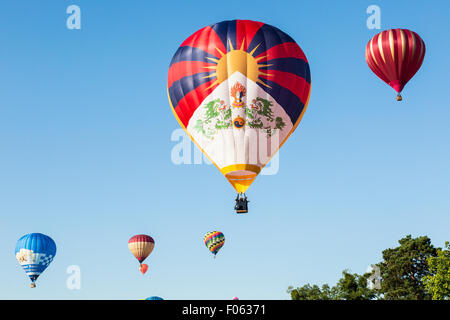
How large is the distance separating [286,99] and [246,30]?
3869 millimetres

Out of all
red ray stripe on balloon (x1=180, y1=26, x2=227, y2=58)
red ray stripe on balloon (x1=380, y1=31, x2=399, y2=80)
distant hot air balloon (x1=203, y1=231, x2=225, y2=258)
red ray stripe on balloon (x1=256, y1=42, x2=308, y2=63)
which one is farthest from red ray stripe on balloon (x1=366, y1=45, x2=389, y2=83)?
distant hot air balloon (x1=203, y1=231, x2=225, y2=258)

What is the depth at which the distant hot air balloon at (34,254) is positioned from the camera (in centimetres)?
5991

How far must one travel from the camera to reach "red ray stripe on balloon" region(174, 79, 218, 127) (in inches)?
1487

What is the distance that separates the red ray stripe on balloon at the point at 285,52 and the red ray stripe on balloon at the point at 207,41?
202 cm

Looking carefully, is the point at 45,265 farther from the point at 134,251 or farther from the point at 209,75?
the point at 209,75

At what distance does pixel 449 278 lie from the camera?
2158 inches

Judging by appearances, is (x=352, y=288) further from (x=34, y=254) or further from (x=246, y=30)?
(x=246, y=30)

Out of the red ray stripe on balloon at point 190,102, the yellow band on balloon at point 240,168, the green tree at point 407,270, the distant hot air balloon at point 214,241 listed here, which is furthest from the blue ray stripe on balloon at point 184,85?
the green tree at point 407,270

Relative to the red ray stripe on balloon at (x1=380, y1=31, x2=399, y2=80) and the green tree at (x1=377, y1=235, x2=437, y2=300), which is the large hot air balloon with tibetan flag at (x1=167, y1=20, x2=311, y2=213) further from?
the green tree at (x1=377, y1=235, x2=437, y2=300)

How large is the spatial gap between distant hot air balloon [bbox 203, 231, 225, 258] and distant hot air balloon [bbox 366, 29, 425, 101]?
28.9 m

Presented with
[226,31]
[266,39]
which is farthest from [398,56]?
[226,31]

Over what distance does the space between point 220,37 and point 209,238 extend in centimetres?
3403
